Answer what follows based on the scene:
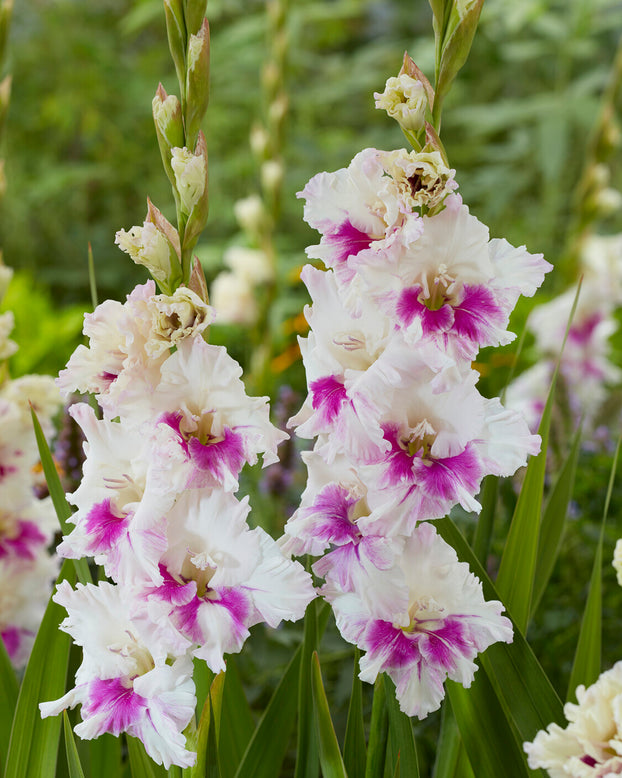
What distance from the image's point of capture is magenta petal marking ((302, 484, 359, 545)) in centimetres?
48

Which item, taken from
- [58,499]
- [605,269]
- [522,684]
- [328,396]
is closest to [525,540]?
[522,684]

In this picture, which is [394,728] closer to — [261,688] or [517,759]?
[517,759]

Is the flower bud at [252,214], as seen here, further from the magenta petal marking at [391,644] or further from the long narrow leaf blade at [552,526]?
the magenta petal marking at [391,644]

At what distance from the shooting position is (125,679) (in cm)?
50

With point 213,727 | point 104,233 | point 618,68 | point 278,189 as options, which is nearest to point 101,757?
point 213,727

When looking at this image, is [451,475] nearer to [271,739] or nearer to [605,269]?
[271,739]

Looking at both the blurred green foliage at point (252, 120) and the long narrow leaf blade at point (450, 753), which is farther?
the blurred green foliage at point (252, 120)

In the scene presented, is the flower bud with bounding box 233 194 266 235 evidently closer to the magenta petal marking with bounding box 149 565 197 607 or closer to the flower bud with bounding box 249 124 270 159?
the flower bud with bounding box 249 124 270 159

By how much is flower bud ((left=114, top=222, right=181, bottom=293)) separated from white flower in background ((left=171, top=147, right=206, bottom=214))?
0.03 metres

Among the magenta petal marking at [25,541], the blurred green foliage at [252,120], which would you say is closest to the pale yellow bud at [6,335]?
the magenta petal marking at [25,541]

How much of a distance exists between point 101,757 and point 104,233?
2875 mm

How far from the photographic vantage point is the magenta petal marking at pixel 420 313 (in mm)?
460

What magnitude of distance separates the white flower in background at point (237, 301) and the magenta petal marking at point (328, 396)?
1.12 m

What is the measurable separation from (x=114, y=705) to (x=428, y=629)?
174 mm
